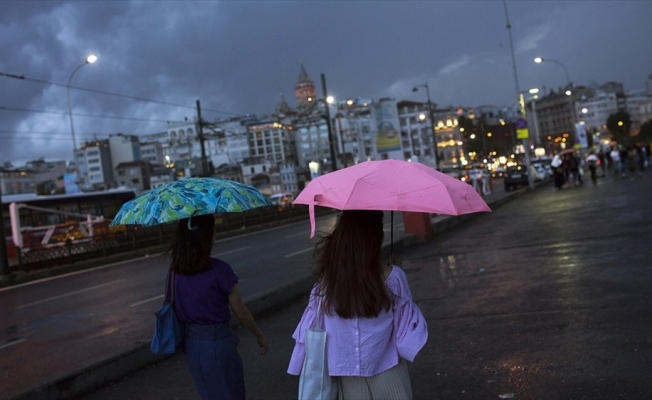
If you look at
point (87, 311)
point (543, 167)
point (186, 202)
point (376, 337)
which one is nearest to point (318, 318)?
point (376, 337)

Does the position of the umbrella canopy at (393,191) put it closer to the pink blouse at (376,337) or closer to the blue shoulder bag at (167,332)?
the pink blouse at (376,337)

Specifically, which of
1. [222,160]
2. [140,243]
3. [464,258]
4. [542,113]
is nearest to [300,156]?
[222,160]

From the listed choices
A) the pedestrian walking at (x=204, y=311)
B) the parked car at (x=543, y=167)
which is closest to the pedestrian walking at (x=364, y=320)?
the pedestrian walking at (x=204, y=311)

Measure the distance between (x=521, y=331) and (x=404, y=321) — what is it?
161 inches

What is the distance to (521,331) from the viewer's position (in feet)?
22.5

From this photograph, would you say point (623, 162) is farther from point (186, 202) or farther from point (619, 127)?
point (619, 127)

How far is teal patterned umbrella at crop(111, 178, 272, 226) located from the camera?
13.3 feet

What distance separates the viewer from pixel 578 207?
21.2 m

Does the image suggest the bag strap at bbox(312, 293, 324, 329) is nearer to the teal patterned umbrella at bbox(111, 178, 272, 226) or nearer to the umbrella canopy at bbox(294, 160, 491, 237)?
the umbrella canopy at bbox(294, 160, 491, 237)

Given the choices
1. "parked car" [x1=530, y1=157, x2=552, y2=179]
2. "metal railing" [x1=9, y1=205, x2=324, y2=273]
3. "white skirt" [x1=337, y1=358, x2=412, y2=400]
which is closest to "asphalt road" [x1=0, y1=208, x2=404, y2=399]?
"metal railing" [x1=9, y1=205, x2=324, y2=273]

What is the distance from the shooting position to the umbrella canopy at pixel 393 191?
124 inches

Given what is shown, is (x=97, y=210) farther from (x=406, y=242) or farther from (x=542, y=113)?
(x=542, y=113)

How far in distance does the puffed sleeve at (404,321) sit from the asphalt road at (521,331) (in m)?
2.27

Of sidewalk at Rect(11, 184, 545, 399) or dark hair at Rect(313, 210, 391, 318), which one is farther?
sidewalk at Rect(11, 184, 545, 399)
